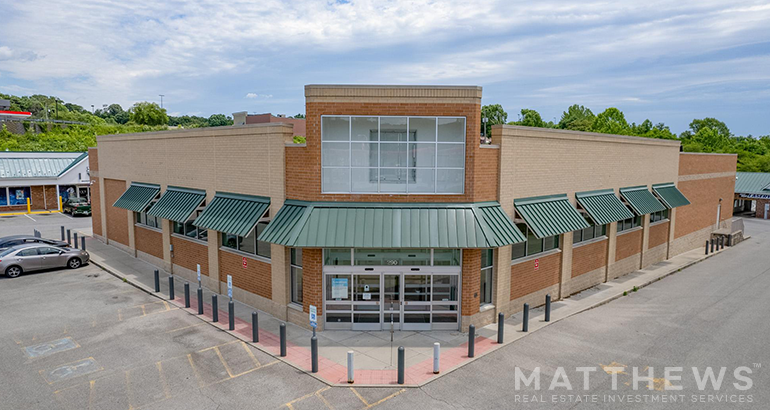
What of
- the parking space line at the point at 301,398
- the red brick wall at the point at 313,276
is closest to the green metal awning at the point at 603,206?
the red brick wall at the point at 313,276

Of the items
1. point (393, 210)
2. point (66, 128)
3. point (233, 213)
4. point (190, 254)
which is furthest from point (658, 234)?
point (66, 128)

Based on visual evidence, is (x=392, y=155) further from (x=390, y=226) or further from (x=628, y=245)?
(x=628, y=245)

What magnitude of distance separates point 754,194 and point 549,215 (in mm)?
45157

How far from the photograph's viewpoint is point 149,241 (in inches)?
888

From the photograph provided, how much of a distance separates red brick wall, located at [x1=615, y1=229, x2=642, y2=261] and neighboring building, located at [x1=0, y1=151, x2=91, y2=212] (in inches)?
1806

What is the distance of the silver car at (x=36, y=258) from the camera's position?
66.3 feet

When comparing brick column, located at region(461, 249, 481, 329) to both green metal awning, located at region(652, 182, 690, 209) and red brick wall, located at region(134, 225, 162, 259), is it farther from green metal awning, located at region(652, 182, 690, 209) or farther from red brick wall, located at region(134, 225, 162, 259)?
red brick wall, located at region(134, 225, 162, 259)

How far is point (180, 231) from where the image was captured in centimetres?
→ 2020

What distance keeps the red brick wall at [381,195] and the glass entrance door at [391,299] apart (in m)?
2.51

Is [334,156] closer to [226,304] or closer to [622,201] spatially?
[226,304]

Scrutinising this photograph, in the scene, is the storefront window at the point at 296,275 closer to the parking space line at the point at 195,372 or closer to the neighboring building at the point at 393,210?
the neighboring building at the point at 393,210

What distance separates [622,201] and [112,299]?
21.9 meters

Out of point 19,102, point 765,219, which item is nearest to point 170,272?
point 765,219

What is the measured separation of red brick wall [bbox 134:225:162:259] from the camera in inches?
856
